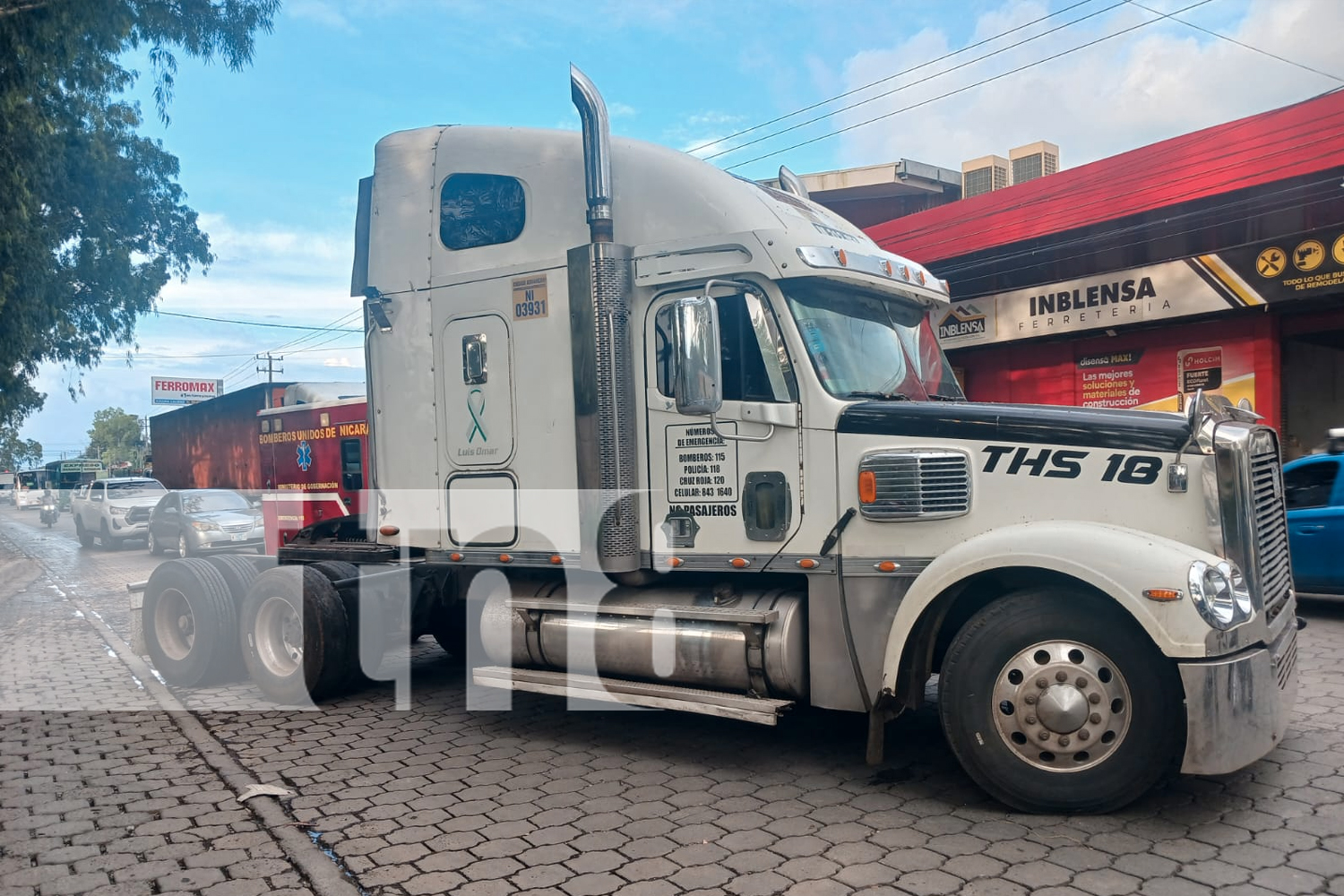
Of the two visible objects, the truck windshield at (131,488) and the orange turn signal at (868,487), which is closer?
the orange turn signal at (868,487)

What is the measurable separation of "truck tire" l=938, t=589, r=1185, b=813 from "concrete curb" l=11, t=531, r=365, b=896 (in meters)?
2.70

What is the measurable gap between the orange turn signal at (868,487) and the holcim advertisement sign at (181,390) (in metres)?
72.2

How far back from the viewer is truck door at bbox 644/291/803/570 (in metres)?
5.20

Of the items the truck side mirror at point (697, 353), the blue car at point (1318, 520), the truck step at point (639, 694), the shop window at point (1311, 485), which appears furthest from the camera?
the shop window at point (1311, 485)

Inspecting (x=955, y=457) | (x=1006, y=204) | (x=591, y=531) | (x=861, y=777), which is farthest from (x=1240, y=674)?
(x=1006, y=204)

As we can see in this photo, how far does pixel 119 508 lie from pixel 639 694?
22647mm

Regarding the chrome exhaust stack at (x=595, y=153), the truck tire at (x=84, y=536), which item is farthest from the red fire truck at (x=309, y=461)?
the truck tire at (x=84, y=536)

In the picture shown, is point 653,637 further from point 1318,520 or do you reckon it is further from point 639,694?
point 1318,520

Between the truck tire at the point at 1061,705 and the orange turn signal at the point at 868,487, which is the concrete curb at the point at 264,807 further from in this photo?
the orange turn signal at the point at 868,487

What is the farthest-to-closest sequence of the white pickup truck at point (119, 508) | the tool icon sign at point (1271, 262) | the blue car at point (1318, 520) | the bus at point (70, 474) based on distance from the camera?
the bus at point (70, 474)
the white pickup truck at point (119, 508)
the tool icon sign at point (1271, 262)
the blue car at point (1318, 520)

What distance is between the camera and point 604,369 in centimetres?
559

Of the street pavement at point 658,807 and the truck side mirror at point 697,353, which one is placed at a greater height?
the truck side mirror at point 697,353

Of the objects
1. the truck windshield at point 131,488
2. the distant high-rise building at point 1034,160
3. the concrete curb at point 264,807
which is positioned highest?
the distant high-rise building at point 1034,160

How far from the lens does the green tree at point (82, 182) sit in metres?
10.6
